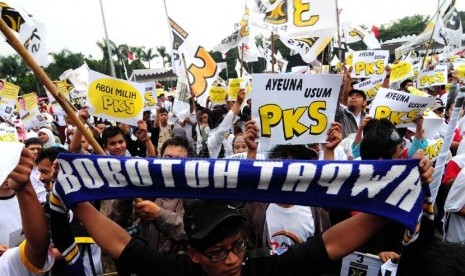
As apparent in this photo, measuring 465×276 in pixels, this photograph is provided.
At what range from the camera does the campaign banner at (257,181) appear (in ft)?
5.16

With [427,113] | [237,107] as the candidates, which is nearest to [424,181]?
[237,107]

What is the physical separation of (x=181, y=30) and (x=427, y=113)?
363cm

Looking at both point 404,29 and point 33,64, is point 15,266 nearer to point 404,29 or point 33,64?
point 33,64

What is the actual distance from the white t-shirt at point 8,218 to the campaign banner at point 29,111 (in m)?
7.30

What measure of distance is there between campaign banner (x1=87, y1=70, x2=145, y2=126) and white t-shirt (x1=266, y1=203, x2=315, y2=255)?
272 centimetres

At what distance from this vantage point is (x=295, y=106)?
123 inches

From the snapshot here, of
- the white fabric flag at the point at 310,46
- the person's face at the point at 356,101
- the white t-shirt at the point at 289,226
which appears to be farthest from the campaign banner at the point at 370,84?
the white t-shirt at the point at 289,226

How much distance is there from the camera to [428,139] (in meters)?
4.30

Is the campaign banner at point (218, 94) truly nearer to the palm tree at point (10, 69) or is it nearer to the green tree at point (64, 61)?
the green tree at point (64, 61)

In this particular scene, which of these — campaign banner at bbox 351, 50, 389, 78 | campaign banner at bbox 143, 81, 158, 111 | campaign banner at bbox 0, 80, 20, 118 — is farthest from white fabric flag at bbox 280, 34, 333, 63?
campaign banner at bbox 0, 80, 20, 118

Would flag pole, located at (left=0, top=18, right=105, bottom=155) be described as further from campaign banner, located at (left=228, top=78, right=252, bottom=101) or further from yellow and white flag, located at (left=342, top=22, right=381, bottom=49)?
yellow and white flag, located at (left=342, top=22, right=381, bottom=49)

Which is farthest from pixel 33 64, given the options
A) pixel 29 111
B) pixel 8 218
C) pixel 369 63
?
pixel 29 111

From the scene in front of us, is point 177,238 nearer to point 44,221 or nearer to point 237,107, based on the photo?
point 44,221

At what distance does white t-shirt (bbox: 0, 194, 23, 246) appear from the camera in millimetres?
2631
